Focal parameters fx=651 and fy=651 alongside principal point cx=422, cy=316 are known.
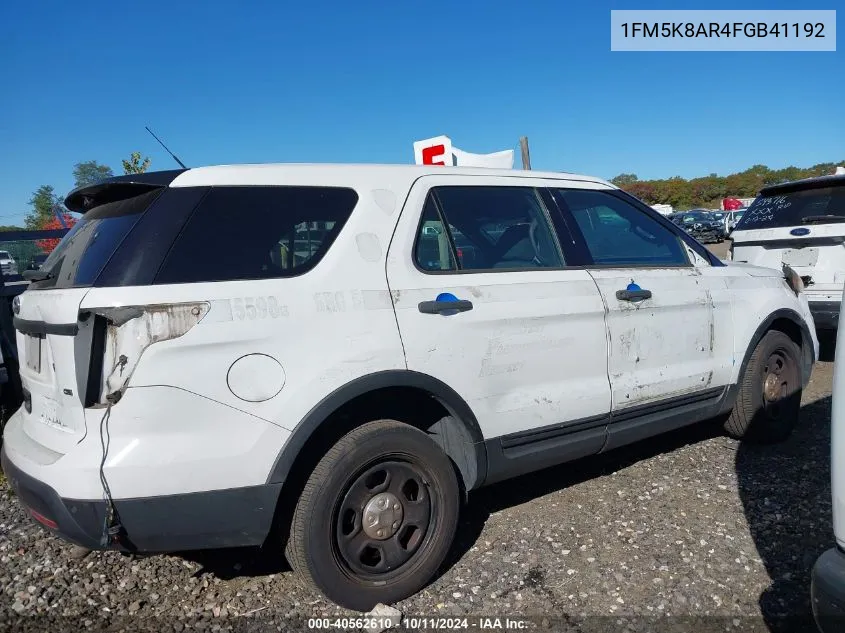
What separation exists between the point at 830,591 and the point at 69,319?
8.35ft

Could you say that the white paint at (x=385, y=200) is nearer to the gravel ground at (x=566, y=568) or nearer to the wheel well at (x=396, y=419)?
the wheel well at (x=396, y=419)

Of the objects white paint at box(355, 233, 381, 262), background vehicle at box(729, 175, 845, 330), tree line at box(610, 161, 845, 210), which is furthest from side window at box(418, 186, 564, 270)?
tree line at box(610, 161, 845, 210)

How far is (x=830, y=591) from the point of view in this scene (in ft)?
6.02

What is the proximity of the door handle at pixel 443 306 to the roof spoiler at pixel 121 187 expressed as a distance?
1108 mm

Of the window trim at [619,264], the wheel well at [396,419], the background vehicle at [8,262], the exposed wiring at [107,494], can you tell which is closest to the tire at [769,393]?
the window trim at [619,264]

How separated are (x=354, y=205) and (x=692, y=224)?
110ft

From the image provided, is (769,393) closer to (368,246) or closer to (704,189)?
(368,246)

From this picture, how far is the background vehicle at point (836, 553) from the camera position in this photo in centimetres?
183

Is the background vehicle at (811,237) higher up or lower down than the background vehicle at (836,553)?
higher up

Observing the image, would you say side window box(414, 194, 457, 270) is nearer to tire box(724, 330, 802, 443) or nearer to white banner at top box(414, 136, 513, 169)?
tire box(724, 330, 802, 443)

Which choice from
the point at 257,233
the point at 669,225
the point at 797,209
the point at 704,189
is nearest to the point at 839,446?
the point at 257,233

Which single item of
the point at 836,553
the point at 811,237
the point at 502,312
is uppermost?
the point at 811,237

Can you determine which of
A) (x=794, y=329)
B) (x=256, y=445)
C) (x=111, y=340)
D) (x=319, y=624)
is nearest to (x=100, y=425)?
(x=111, y=340)

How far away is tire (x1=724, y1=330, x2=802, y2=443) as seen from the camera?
423cm
